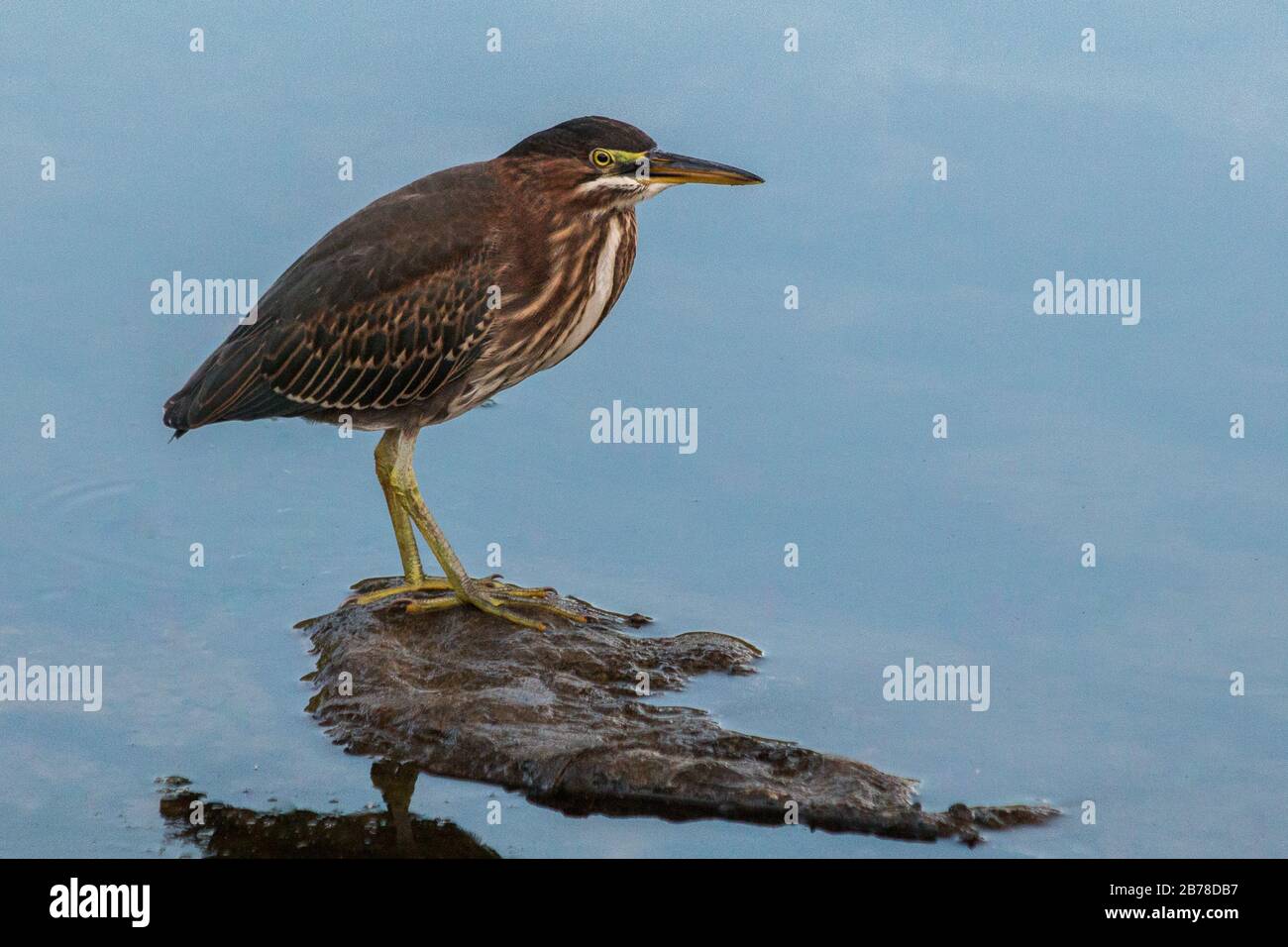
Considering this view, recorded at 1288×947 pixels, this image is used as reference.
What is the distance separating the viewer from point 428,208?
10.4 metres

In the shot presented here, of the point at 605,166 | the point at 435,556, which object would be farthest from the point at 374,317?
the point at 605,166

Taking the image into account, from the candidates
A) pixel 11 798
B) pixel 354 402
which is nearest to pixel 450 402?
pixel 354 402

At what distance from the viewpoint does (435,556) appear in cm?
1058

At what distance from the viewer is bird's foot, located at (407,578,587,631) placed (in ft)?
34.3

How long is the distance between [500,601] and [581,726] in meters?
1.55

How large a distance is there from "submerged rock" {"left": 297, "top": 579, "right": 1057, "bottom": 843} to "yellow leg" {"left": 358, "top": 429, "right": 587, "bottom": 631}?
0.08 metres

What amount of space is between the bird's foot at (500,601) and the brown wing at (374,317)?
3.92 ft

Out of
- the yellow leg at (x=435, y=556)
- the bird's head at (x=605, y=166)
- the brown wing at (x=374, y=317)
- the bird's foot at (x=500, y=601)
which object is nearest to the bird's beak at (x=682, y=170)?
the bird's head at (x=605, y=166)

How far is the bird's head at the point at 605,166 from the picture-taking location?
10203 millimetres

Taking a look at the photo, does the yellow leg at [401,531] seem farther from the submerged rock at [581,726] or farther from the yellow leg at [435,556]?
the submerged rock at [581,726]

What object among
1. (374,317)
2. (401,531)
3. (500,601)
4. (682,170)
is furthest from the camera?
(401,531)

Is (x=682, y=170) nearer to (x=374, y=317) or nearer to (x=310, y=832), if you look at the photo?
(x=374, y=317)

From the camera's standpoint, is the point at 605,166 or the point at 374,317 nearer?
the point at 605,166

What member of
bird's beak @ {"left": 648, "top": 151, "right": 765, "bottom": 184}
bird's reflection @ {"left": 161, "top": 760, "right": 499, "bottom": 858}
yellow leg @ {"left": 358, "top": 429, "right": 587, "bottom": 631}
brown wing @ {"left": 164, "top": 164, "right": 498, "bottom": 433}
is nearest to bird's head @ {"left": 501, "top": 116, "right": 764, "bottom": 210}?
bird's beak @ {"left": 648, "top": 151, "right": 765, "bottom": 184}
